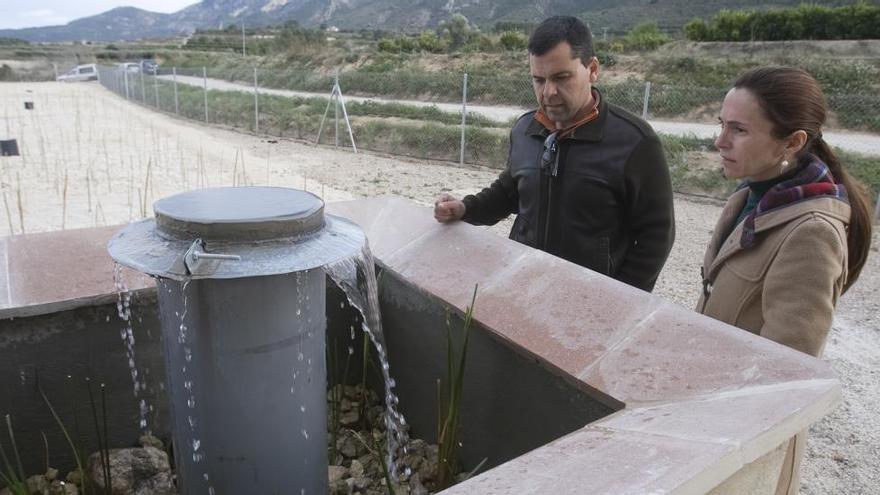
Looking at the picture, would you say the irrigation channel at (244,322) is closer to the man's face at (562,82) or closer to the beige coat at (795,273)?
the man's face at (562,82)

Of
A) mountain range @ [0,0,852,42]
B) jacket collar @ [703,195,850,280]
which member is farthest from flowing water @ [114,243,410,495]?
mountain range @ [0,0,852,42]

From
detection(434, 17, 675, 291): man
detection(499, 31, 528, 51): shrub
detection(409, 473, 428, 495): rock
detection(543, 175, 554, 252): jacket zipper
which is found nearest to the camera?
detection(409, 473, 428, 495): rock

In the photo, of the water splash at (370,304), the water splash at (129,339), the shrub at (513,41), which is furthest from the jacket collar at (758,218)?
the shrub at (513,41)

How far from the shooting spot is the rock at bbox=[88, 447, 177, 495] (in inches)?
81.7

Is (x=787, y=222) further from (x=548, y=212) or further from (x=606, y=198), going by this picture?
(x=548, y=212)

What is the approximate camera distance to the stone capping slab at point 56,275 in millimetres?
1965

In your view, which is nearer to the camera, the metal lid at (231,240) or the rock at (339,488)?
the metal lid at (231,240)

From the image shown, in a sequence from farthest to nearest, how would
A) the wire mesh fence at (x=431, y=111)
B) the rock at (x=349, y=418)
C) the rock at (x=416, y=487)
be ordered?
1. the wire mesh fence at (x=431, y=111)
2. the rock at (x=349, y=418)
3. the rock at (x=416, y=487)

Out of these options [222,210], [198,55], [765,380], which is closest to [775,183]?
[765,380]

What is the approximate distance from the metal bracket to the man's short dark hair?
4.55ft

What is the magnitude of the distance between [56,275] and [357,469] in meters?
1.19

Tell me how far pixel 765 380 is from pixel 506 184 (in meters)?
1.52

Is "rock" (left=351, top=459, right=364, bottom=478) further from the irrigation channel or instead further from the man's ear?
the man's ear

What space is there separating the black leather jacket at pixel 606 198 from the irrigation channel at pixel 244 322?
2.87ft
